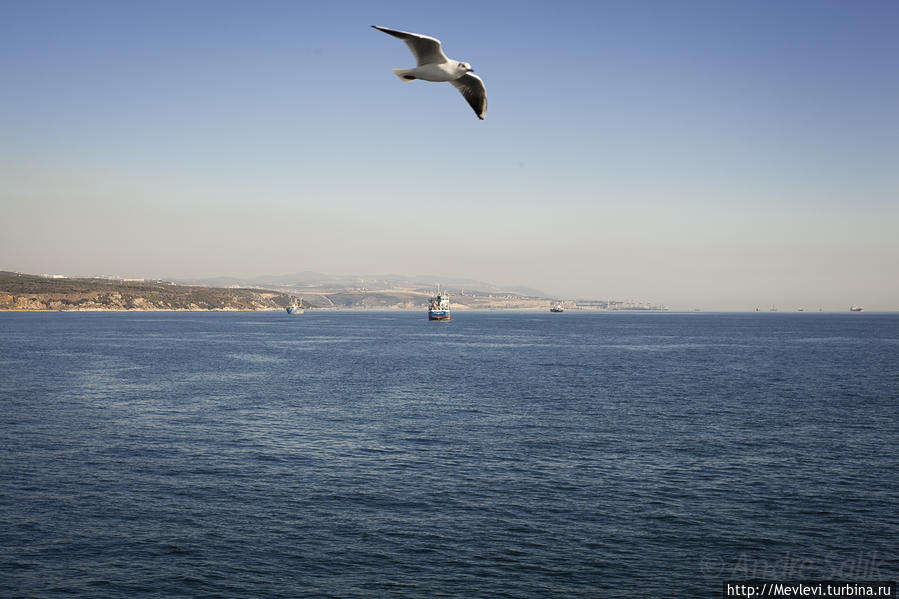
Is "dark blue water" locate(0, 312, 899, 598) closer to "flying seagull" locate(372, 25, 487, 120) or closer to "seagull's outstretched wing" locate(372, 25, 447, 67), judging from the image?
"flying seagull" locate(372, 25, 487, 120)

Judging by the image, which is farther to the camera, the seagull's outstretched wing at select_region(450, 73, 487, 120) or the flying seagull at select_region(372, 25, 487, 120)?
the seagull's outstretched wing at select_region(450, 73, 487, 120)

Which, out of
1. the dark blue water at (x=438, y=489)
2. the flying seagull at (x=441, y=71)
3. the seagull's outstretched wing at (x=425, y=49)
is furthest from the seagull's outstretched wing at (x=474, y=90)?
the dark blue water at (x=438, y=489)

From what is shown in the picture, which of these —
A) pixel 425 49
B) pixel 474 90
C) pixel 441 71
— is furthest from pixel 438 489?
pixel 425 49

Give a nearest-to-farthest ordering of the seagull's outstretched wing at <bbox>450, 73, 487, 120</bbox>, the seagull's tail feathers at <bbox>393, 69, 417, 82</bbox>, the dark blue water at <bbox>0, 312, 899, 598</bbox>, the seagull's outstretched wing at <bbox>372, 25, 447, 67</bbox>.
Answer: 1. the seagull's outstretched wing at <bbox>372, 25, 447, 67</bbox>
2. the seagull's tail feathers at <bbox>393, 69, 417, 82</bbox>
3. the seagull's outstretched wing at <bbox>450, 73, 487, 120</bbox>
4. the dark blue water at <bbox>0, 312, 899, 598</bbox>

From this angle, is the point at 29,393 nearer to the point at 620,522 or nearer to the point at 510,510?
the point at 510,510

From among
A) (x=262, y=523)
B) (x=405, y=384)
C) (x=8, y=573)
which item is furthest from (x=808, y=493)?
(x=405, y=384)

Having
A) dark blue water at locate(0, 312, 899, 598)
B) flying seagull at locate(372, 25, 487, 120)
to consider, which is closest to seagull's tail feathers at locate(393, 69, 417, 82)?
flying seagull at locate(372, 25, 487, 120)
